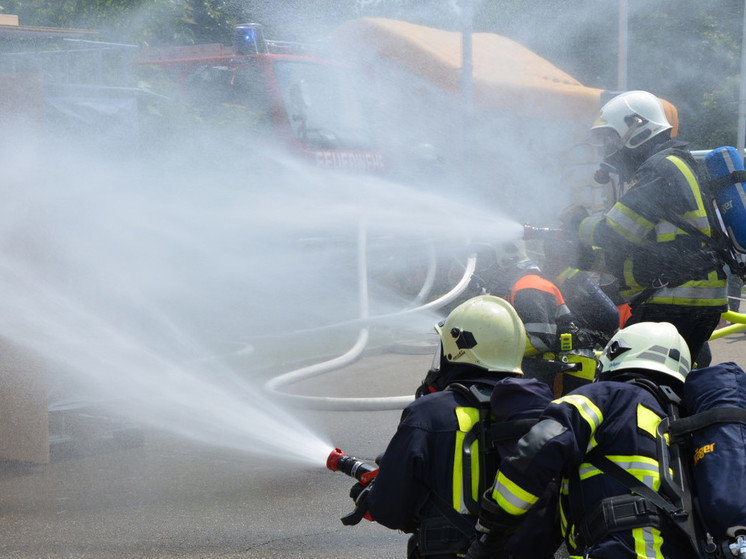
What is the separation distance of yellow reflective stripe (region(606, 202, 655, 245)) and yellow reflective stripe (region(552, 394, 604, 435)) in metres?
1.72

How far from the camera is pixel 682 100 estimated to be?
2211 centimetres

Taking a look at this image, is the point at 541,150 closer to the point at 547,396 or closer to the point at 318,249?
the point at 318,249

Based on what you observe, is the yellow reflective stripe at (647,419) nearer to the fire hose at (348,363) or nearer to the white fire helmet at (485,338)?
the white fire helmet at (485,338)

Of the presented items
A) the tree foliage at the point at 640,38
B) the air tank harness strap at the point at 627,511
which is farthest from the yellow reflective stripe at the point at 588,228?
the tree foliage at the point at 640,38

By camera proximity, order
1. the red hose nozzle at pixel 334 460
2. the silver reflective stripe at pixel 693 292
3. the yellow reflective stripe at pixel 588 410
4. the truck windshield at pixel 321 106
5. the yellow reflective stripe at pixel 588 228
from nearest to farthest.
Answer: the yellow reflective stripe at pixel 588 410
the red hose nozzle at pixel 334 460
the silver reflective stripe at pixel 693 292
the yellow reflective stripe at pixel 588 228
the truck windshield at pixel 321 106

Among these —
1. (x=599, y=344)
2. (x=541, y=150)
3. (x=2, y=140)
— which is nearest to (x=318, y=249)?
(x=2, y=140)

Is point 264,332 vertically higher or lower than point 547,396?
lower

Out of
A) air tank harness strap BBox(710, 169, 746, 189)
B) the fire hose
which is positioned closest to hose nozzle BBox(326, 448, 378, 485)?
air tank harness strap BBox(710, 169, 746, 189)

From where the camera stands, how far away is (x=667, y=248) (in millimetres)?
3752

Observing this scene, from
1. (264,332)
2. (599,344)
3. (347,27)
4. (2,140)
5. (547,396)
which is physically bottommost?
(264,332)

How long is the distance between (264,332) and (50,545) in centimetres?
488

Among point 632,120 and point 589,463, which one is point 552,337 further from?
point 589,463

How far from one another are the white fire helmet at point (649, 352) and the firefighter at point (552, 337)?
1.54 meters

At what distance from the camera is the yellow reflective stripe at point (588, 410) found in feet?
7.17
